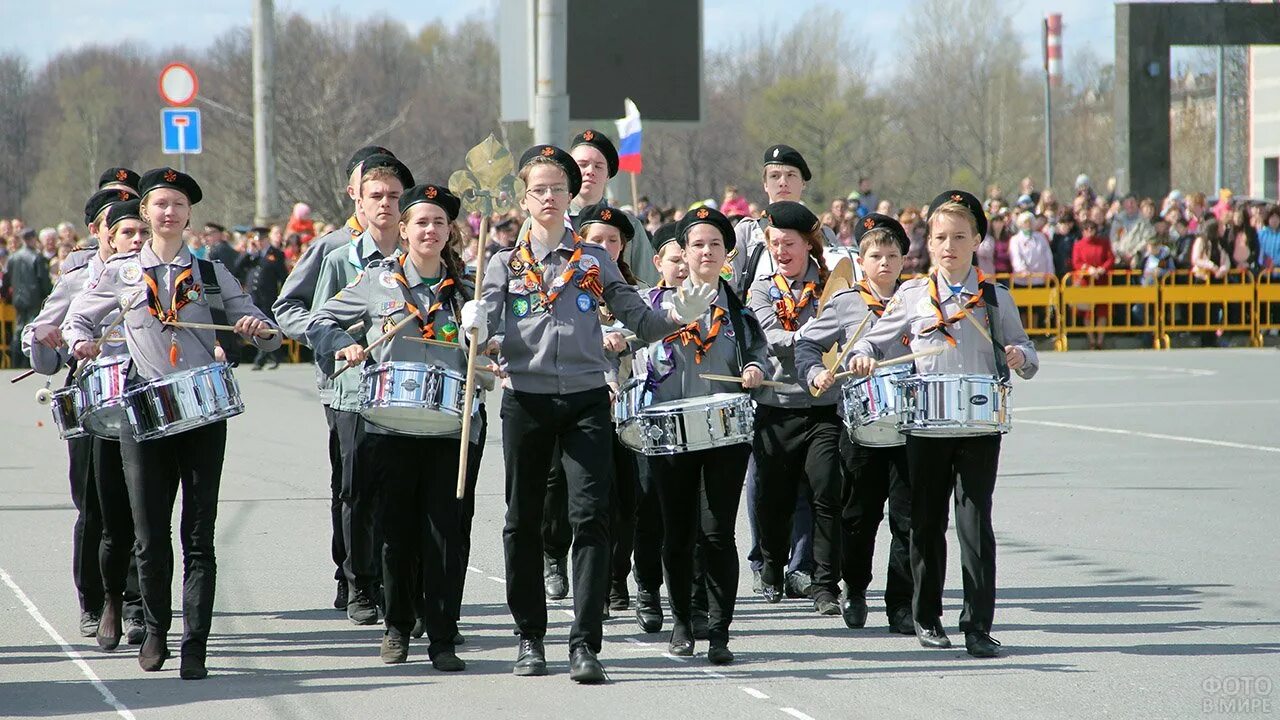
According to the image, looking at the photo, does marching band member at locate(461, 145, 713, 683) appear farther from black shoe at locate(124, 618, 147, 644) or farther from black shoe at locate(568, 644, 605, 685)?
black shoe at locate(124, 618, 147, 644)

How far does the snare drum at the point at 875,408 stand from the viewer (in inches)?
A: 303

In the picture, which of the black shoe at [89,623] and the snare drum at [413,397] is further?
the black shoe at [89,623]

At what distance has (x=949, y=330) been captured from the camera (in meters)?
7.73

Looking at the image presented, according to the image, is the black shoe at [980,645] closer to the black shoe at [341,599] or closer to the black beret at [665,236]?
the black beret at [665,236]

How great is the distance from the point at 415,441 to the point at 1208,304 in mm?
21013

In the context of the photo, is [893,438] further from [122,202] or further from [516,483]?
[122,202]

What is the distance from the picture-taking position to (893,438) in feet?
26.6

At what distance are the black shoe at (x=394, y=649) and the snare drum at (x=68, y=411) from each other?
5.63 feet

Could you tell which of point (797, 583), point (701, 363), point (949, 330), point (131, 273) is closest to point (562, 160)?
point (701, 363)

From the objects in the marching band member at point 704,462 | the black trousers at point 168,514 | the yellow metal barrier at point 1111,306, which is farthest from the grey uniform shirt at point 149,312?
the yellow metal barrier at point 1111,306

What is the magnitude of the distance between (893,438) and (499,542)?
355 centimetres

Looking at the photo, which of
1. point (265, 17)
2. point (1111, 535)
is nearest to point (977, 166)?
point (265, 17)

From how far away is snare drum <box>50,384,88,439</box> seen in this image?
25.5ft

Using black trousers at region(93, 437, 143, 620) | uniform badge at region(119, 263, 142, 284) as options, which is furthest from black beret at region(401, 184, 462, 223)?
black trousers at region(93, 437, 143, 620)
